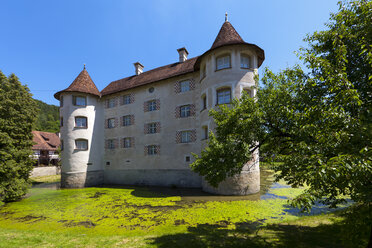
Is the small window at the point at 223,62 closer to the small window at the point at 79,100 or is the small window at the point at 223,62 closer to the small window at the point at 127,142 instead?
the small window at the point at 127,142

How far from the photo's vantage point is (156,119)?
63.7ft

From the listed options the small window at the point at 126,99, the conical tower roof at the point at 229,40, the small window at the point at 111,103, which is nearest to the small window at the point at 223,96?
the conical tower roof at the point at 229,40

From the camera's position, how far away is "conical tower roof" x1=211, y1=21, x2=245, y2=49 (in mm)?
15102

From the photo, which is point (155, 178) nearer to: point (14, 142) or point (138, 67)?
point (14, 142)

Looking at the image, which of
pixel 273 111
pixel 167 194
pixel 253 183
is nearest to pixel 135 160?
pixel 167 194

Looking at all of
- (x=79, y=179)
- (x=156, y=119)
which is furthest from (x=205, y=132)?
(x=79, y=179)

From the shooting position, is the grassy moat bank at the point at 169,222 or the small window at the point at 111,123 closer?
the grassy moat bank at the point at 169,222

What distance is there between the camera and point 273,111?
650 cm

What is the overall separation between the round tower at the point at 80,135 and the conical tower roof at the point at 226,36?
1557 cm

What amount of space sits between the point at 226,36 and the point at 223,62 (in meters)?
2.32

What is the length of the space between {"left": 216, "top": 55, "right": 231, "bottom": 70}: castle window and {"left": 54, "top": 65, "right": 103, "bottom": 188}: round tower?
49.9 ft

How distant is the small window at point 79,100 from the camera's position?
68.1 feet

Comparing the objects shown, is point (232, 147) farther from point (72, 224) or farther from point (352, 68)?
point (72, 224)

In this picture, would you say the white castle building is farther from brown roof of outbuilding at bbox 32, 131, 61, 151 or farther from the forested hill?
the forested hill
